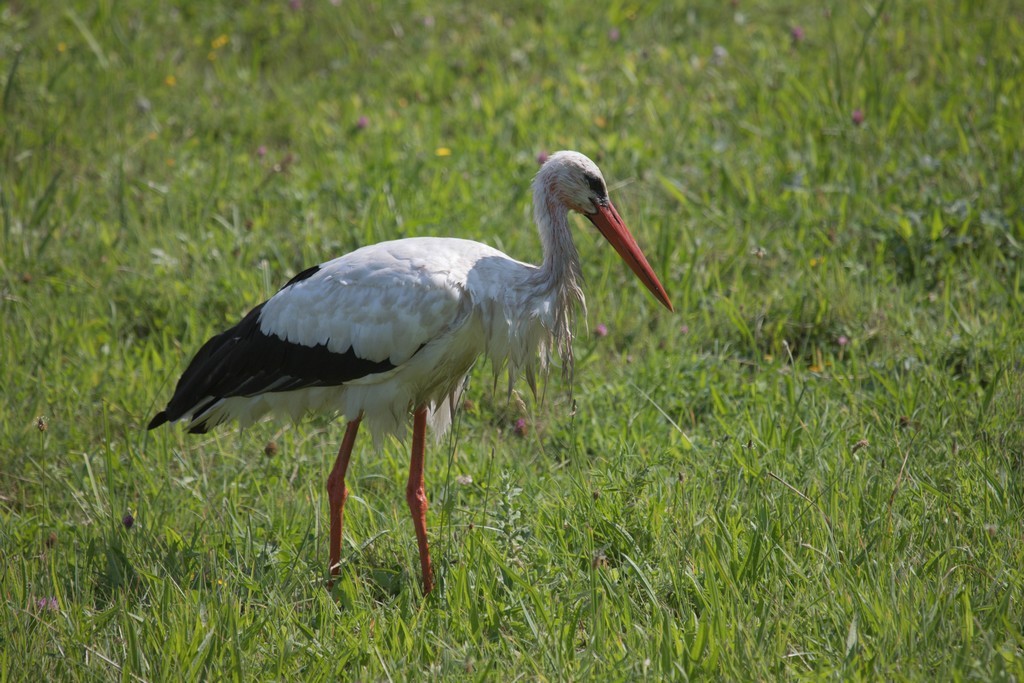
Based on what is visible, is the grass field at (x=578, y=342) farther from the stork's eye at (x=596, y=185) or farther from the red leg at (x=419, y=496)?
the stork's eye at (x=596, y=185)

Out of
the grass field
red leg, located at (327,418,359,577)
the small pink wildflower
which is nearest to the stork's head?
the grass field

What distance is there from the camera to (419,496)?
360 centimetres

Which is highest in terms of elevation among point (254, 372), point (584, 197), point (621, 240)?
point (584, 197)

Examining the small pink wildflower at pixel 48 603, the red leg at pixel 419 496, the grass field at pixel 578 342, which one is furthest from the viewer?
the red leg at pixel 419 496

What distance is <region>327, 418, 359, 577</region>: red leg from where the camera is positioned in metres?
3.49

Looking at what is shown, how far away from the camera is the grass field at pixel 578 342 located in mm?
2846

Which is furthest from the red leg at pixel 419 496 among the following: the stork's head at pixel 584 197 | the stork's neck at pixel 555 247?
the stork's head at pixel 584 197

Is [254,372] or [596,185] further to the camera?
[254,372]

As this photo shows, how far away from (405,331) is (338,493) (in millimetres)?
635

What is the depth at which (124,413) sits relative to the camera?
421cm

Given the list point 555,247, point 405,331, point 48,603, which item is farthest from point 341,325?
point 48,603

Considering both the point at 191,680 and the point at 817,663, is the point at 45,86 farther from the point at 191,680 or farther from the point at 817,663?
the point at 817,663

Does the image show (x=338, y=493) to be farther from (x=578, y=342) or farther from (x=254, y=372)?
(x=578, y=342)

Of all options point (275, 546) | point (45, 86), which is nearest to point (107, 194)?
point (45, 86)
